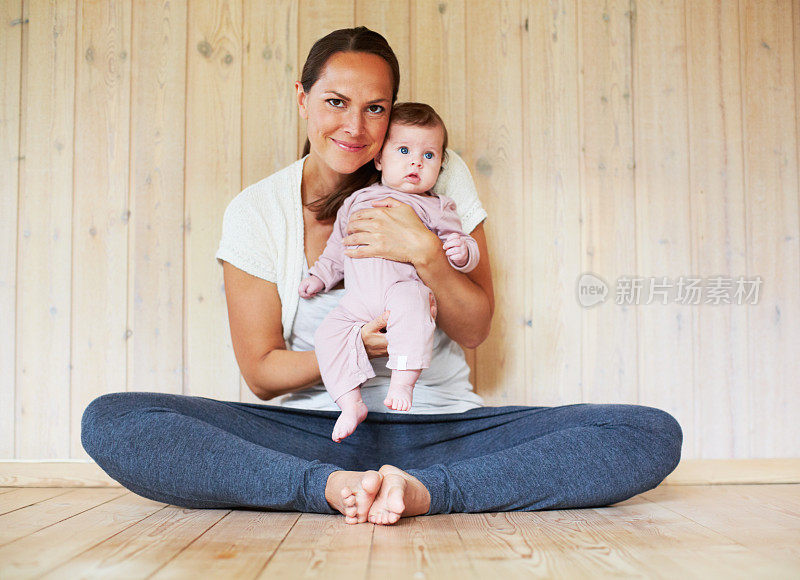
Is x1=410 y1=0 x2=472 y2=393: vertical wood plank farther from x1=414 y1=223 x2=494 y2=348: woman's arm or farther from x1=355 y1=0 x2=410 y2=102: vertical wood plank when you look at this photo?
x1=414 y1=223 x2=494 y2=348: woman's arm

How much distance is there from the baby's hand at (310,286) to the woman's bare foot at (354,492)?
598 millimetres

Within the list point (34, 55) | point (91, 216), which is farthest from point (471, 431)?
point (34, 55)

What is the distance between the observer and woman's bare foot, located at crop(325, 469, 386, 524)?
1295 millimetres

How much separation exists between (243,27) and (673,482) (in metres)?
1.96

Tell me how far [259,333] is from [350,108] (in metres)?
0.63

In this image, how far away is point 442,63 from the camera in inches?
92.6

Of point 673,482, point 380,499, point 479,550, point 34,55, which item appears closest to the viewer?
point 479,550

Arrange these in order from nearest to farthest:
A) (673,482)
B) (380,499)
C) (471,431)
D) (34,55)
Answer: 1. (380,499)
2. (471,431)
3. (673,482)
4. (34,55)

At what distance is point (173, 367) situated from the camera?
226 centimetres

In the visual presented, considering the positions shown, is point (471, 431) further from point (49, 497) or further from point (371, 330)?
point (49, 497)

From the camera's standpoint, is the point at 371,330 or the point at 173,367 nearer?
the point at 371,330

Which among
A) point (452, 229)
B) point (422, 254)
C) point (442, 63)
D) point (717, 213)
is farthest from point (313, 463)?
point (717, 213)

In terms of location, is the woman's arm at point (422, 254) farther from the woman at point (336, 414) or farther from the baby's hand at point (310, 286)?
the baby's hand at point (310, 286)

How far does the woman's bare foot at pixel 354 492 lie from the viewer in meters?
1.29
